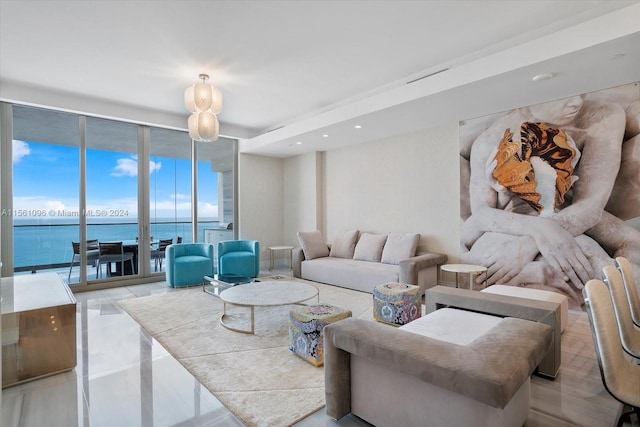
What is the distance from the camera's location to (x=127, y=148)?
569cm

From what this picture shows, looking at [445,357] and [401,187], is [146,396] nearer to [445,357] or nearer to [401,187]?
[445,357]

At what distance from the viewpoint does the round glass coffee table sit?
3.29m

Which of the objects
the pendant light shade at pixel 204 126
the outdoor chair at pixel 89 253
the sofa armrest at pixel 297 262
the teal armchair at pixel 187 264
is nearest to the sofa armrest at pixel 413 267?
the sofa armrest at pixel 297 262

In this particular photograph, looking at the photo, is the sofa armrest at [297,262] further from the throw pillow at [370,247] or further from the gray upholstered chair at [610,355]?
the gray upholstered chair at [610,355]

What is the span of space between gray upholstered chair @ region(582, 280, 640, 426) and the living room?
7.48ft

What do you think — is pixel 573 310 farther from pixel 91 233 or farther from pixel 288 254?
pixel 91 233

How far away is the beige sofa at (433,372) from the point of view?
4.55ft

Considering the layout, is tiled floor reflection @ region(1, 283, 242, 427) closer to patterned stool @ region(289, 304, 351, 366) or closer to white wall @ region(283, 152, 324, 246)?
patterned stool @ region(289, 304, 351, 366)

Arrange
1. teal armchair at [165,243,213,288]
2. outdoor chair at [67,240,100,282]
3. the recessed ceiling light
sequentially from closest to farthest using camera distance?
the recessed ceiling light < outdoor chair at [67,240,100,282] < teal armchair at [165,243,213,288]

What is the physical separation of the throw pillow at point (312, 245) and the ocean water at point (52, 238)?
2727 mm

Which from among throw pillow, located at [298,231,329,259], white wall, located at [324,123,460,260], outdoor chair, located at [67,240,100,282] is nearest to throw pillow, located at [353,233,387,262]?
white wall, located at [324,123,460,260]

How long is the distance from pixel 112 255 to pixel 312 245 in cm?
340

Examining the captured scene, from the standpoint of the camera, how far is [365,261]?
554 cm

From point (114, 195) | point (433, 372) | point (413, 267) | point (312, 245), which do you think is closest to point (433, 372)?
point (433, 372)
